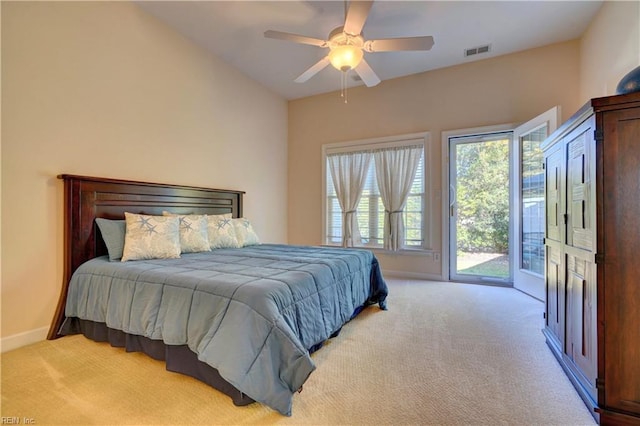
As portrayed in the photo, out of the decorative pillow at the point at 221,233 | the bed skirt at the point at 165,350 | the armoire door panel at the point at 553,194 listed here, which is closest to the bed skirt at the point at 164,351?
the bed skirt at the point at 165,350

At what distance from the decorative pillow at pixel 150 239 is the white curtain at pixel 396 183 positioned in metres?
2.94

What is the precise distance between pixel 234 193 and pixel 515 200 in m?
3.77

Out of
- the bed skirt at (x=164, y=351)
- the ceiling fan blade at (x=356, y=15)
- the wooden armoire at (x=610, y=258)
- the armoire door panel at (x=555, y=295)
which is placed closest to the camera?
the wooden armoire at (x=610, y=258)

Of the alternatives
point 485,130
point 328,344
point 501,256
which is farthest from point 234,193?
point 501,256

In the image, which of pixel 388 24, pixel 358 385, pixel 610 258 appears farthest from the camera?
pixel 388 24

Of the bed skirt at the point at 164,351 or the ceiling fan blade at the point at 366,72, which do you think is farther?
the ceiling fan blade at the point at 366,72

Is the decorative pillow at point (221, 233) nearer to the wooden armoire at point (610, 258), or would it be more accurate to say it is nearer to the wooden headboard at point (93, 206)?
the wooden headboard at point (93, 206)

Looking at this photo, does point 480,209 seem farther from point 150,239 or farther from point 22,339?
point 22,339

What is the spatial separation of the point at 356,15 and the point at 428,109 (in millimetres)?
2468

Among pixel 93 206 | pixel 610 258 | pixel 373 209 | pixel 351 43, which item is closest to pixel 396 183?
pixel 373 209

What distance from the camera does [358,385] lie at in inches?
66.6

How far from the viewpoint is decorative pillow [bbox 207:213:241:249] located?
3.23 metres

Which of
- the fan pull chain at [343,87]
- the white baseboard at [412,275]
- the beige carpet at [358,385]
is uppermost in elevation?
the fan pull chain at [343,87]

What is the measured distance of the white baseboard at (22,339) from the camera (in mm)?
2090
